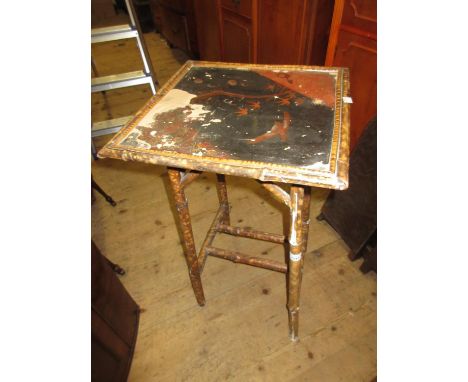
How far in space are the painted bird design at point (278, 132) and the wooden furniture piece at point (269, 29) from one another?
1189 mm

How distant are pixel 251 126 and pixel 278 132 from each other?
Answer: 0.32 ft

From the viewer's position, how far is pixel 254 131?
0.91 m

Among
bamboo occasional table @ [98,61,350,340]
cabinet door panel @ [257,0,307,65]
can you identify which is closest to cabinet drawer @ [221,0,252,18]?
cabinet door panel @ [257,0,307,65]

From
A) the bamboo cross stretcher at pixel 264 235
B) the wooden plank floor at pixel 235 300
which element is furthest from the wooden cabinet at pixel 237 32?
the bamboo cross stretcher at pixel 264 235

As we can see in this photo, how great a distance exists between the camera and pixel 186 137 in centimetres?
91

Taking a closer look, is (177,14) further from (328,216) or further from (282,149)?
(282,149)

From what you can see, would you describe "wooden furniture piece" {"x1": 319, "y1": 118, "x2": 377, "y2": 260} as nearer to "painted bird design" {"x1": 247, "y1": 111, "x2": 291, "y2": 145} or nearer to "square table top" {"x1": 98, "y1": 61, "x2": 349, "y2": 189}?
"square table top" {"x1": 98, "y1": 61, "x2": 349, "y2": 189}

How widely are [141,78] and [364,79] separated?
1.65 m

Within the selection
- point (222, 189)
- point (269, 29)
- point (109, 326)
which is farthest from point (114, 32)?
point (109, 326)

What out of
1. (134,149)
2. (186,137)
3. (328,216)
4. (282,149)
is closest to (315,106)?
Result: (282,149)

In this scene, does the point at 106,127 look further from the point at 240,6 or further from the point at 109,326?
the point at 109,326

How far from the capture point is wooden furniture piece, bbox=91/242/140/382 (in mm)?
1060

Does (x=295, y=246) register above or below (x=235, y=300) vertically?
above

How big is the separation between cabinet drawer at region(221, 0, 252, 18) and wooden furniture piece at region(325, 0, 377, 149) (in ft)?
2.85
